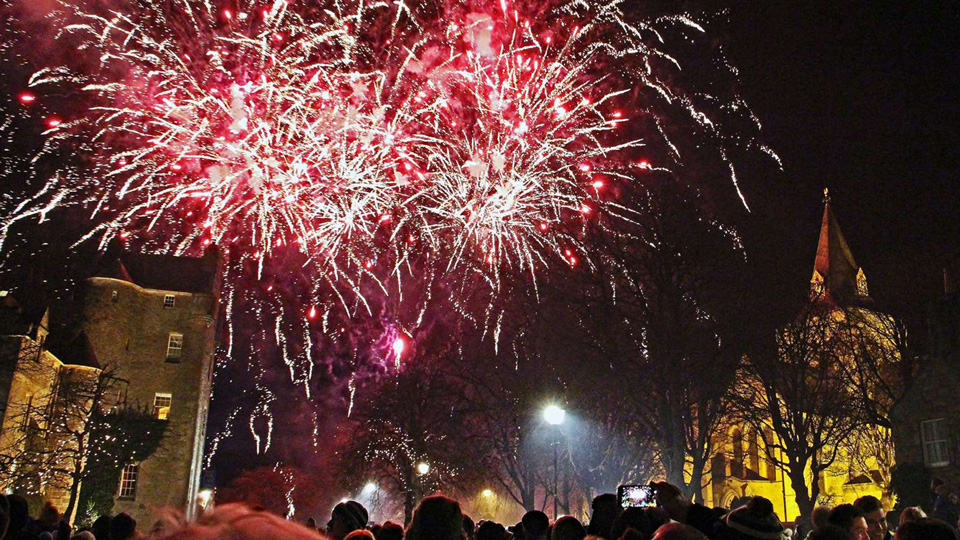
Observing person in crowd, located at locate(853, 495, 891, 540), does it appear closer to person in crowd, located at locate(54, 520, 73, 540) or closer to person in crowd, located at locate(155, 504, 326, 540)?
person in crowd, located at locate(155, 504, 326, 540)

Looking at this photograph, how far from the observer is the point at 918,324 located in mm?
37844

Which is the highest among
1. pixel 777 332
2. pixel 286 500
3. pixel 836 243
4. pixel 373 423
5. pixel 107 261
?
pixel 836 243

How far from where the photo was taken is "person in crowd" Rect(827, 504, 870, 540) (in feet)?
22.1

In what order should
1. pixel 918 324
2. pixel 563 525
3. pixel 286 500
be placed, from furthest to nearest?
pixel 286 500
pixel 918 324
pixel 563 525

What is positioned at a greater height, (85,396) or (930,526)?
(85,396)

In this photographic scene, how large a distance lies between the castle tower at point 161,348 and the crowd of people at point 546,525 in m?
41.5

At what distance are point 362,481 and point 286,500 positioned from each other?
2318 cm

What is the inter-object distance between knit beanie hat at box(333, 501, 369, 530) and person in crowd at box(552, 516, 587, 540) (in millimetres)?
1792

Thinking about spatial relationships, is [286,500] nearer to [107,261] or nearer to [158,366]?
[158,366]

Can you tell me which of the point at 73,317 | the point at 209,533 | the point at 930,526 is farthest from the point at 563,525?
the point at 73,317

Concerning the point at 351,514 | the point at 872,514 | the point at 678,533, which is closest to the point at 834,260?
the point at 872,514

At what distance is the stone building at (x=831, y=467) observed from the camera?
159 feet

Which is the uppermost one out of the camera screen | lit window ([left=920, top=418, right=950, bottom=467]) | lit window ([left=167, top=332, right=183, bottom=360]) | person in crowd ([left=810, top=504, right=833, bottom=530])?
lit window ([left=167, top=332, right=183, bottom=360])

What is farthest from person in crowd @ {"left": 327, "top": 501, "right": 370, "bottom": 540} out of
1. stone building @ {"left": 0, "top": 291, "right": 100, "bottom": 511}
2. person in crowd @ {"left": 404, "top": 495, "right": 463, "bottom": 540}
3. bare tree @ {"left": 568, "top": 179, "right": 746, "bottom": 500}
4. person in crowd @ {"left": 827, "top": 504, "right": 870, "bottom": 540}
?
stone building @ {"left": 0, "top": 291, "right": 100, "bottom": 511}
